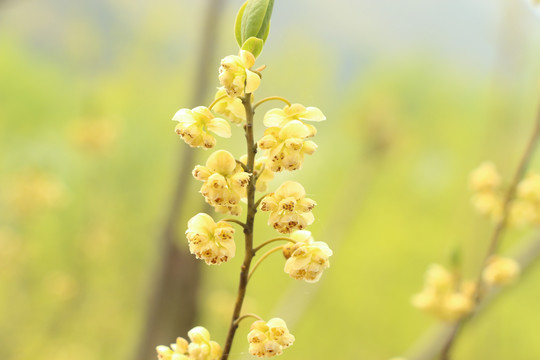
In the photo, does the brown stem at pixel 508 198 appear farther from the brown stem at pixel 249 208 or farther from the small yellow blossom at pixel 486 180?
the brown stem at pixel 249 208

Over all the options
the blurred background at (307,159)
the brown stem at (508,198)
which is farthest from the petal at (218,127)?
the blurred background at (307,159)

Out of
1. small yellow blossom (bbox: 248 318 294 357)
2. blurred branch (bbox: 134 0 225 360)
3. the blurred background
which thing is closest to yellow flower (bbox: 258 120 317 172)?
small yellow blossom (bbox: 248 318 294 357)

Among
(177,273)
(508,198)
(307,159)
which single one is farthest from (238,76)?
(307,159)

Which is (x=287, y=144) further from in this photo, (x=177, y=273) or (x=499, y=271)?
(x=177, y=273)

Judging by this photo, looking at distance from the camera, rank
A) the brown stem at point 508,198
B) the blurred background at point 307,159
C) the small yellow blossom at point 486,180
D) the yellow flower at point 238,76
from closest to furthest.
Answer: the yellow flower at point 238,76
the brown stem at point 508,198
the small yellow blossom at point 486,180
the blurred background at point 307,159

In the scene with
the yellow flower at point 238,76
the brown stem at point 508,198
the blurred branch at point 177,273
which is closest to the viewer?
the yellow flower at point 238,76

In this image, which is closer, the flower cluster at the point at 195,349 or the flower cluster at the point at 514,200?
the flower cluster at the point at 195,349
